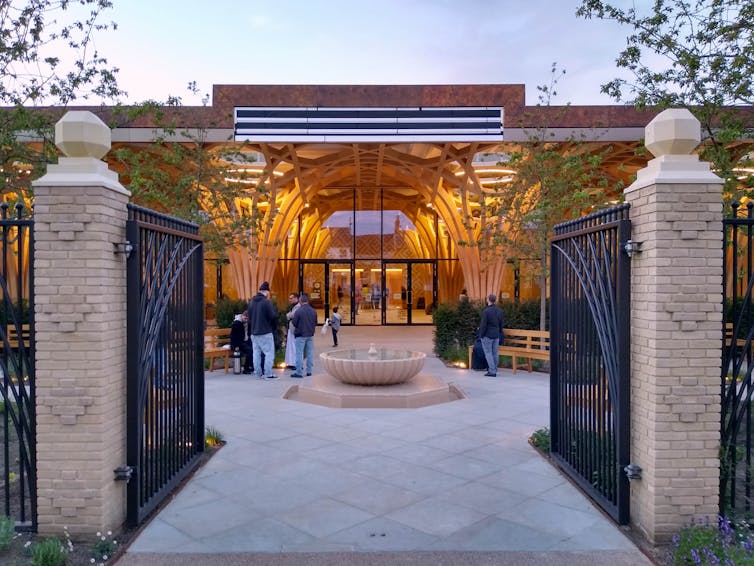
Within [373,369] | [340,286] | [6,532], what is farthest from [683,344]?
[340,286]

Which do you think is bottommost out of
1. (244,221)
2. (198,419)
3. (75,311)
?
(198,419)

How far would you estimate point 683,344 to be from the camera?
4.37 metres

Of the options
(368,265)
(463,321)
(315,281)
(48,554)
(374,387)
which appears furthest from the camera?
(315,281)

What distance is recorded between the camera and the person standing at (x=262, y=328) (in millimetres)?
11586

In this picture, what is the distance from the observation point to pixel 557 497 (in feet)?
17.5

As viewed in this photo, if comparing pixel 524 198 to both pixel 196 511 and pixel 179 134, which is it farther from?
pixel 196 511

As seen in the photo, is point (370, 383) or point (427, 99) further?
point (427, 99)

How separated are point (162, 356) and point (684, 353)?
465cm

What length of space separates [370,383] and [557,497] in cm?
490

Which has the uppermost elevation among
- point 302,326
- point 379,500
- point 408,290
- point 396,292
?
point 408,290

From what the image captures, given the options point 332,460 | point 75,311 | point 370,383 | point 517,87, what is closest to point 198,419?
point 332,460

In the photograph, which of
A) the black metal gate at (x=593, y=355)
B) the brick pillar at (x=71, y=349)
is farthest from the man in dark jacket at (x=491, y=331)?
the brick pillar at (x=71, y=349)

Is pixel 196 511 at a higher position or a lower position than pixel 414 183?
lower

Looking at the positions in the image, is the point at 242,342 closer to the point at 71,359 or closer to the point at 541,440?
the point at 541,440
